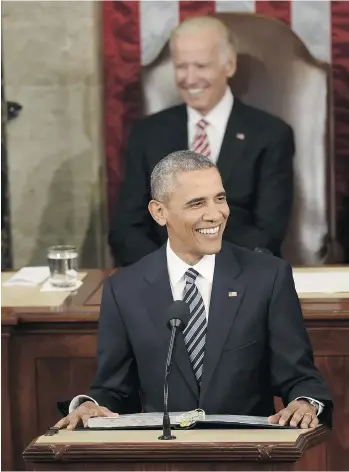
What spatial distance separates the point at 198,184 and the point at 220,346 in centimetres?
42

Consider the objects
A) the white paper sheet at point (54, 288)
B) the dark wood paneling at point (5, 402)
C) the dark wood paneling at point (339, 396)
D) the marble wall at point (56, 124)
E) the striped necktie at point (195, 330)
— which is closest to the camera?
the striped necktie at point (195, 330)

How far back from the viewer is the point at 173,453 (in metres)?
2.23

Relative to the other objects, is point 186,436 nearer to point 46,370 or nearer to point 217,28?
point 46,370

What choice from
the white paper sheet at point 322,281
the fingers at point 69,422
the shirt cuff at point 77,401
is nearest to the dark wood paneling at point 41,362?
the white paper sheet at point 322,281

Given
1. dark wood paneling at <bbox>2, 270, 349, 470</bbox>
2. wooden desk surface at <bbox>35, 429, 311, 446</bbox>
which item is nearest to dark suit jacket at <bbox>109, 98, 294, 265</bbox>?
dark wood paneling at <bbox>2, 270, 349, 470</bbox>

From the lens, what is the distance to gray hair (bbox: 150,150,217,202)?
269 centimetres

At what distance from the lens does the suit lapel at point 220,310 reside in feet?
8.84

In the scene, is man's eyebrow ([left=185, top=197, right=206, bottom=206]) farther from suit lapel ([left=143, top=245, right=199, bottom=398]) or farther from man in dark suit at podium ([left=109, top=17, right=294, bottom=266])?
man in dark suit at podium ([left=109, top=17, right=294, bottom=266])

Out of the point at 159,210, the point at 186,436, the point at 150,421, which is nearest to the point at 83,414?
the point at 150,421

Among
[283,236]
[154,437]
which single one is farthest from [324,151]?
[154,437]

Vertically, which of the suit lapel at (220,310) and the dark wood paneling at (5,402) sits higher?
the suit lapel at (220,310)

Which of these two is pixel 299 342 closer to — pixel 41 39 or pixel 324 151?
pixel 324 151

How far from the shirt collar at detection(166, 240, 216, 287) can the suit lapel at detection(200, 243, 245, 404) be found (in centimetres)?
3

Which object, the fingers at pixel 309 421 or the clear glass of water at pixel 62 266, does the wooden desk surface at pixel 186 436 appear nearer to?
the fingers at pixel 309 421
